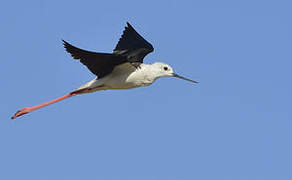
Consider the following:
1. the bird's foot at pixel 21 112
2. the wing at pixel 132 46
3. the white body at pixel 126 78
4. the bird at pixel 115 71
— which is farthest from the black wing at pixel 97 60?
the bird's foot at pixel 21 112

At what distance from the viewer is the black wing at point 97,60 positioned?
955 cm

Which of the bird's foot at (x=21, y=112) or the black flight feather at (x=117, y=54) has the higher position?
the black flight feather at (x=117, y=54)

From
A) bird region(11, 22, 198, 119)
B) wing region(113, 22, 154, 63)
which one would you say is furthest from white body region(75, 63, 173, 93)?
wing region(113, 22, 154, 63)

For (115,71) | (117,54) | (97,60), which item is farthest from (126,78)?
(97,60)

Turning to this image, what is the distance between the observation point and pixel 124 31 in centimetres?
1239

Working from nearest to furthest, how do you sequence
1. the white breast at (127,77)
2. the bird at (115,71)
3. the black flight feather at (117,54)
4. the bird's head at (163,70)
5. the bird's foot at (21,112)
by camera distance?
1. the black flight feather at (117,54)
2. the bird at (115,71)
3. the white breast at (127,77)
4. the bird's head at (163,70)
5. the bird's foot at (21,112)

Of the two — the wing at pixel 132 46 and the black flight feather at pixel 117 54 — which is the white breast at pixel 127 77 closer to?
the black flight feather at pixel 117 54

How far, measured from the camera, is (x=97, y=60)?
10.0 m

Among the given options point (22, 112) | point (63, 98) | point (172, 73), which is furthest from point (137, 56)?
point (22, 112)

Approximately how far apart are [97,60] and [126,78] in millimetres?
638

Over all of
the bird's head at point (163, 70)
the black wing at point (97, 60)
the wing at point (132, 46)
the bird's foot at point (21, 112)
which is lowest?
the bird's foot at point (21, 112)

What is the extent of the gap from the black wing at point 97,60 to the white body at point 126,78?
0.39 ft

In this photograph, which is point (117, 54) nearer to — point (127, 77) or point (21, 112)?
point (127, 77)

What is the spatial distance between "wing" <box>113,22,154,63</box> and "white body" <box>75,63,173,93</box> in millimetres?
491
